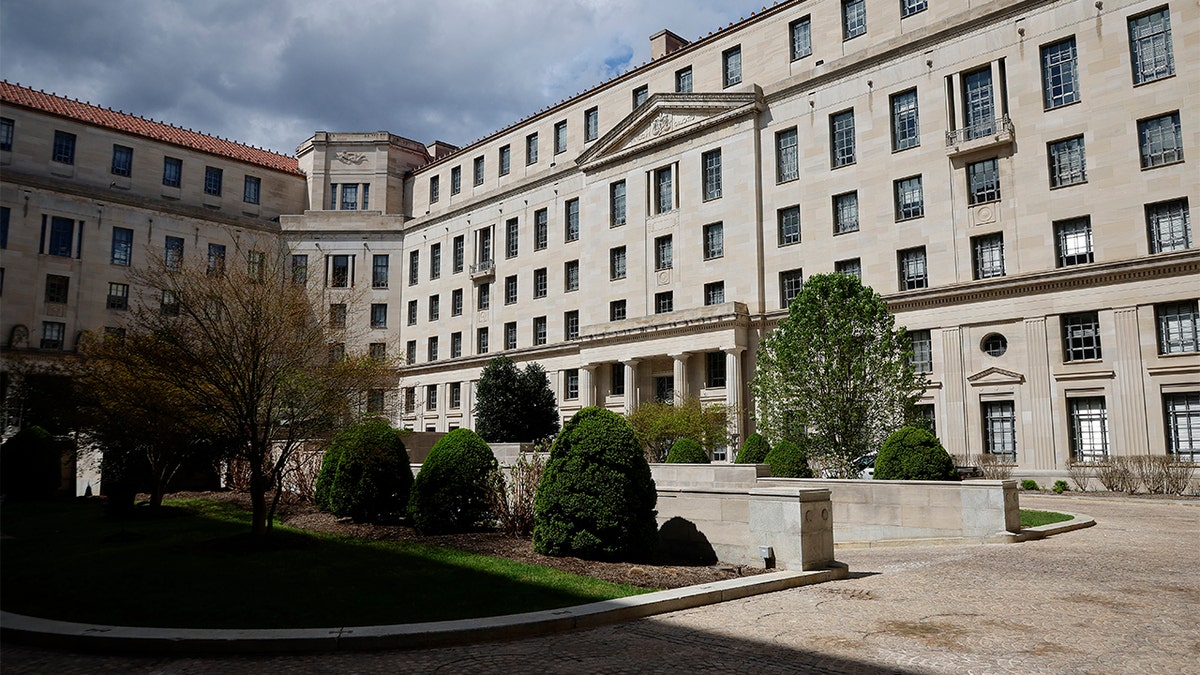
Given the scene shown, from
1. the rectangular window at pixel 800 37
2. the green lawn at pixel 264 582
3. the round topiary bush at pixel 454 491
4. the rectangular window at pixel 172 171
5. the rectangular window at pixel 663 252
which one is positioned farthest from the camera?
the rectangular window at pixel 172 171

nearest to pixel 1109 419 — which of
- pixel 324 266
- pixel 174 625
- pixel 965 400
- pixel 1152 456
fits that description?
pixel 1152 456

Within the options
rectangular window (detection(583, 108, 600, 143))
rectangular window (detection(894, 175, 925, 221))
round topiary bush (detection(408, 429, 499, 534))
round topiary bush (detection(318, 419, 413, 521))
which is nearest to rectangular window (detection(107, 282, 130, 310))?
rectangular window (detection(583, 108, 600, 143))

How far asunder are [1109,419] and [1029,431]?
2.77 m

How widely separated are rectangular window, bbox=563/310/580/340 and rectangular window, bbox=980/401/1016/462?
991 inches

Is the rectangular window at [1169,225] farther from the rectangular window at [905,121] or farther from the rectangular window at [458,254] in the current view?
the rectangular window at [458,254]

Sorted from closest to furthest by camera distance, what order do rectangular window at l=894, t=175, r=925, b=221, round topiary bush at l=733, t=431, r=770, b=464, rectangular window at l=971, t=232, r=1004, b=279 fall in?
round topiary bush at l=733, t=431, r=770, b=464 → rectangular window at l=971, t=232, r=1004, b=279 → rectangular window at l=894, t=175, r=925, b=221

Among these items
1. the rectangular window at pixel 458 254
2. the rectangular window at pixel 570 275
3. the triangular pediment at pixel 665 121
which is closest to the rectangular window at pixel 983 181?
the triangular pediment at pixel 665 121

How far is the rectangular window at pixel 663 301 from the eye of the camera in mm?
44469

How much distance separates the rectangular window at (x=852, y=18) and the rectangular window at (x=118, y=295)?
160 feet

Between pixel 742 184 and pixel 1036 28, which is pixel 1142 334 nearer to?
pixel 1036 28

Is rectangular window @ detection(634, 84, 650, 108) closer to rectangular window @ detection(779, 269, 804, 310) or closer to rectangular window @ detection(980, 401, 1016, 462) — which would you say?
rectangular window @ detection(779, 269, 804, 310)

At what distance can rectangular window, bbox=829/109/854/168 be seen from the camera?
38.5 metres

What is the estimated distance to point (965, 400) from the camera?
33062 mm

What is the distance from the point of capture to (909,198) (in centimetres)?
3612
